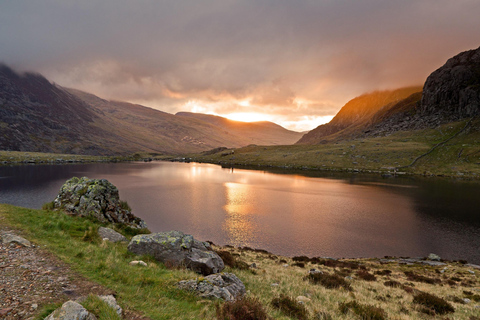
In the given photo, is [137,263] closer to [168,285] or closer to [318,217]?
[168,285]

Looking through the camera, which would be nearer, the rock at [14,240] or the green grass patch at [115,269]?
the green grass patch at [115,269]

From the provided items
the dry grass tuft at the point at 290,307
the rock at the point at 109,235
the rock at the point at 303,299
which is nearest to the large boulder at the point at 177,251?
the rock at the point at 109,235

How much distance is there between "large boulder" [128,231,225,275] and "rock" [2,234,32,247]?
226 inches

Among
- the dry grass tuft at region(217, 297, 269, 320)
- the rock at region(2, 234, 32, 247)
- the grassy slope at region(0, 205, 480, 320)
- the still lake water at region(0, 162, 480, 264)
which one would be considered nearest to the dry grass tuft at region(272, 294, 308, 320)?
the grassy slope at region(0, 205, 480, 320)

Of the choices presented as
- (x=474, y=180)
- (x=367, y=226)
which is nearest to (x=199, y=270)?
(x=367, y=226)

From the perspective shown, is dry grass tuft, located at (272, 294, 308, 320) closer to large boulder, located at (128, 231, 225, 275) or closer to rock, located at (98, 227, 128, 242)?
large boulder, located at (128, 231, 225, 275)

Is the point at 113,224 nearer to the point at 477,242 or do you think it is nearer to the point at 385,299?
the point at 385,299

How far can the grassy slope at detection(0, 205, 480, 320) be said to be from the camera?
395 inches

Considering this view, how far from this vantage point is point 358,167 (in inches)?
5792

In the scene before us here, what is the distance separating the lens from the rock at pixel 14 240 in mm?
12863

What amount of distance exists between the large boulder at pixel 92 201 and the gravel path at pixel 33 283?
1199 cm

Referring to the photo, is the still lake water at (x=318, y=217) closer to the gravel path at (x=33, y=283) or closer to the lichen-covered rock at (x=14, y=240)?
the lichen-covered rock at (x=14, y=240)

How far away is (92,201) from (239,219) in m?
31.4

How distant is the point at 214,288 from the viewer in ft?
36.8
